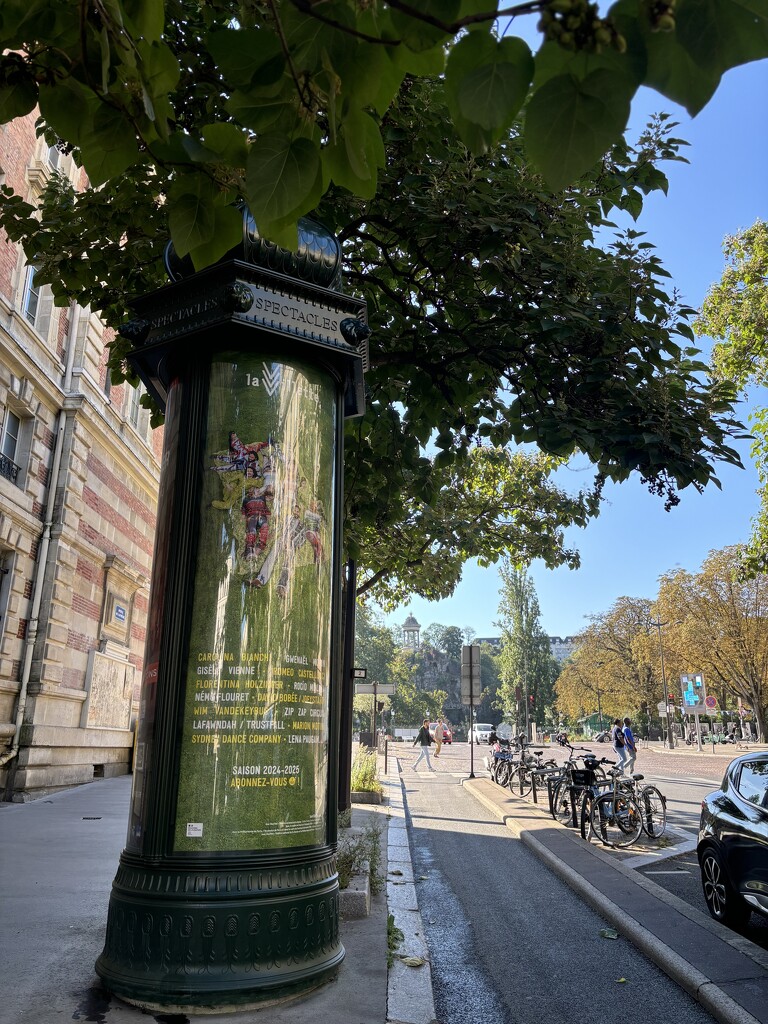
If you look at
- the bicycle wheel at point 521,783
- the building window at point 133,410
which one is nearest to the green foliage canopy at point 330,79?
the bicycle wheel at point 521,783

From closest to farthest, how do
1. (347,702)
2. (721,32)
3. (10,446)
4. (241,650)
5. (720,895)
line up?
→ 1. (721,32)
2. (241,650)
3. (720,895)
4. (347,702)
5. (10,446)

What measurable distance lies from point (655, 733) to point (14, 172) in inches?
2783

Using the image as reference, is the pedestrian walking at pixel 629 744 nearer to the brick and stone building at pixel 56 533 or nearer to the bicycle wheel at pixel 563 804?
the bicycle wheel at pixel 563 804

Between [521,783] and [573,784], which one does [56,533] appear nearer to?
[573,784]

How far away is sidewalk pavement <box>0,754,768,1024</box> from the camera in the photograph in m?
4.07

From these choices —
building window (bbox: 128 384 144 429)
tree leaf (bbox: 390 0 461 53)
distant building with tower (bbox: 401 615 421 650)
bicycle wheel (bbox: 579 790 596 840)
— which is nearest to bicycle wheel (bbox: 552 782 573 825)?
bicycle wheel (bbox: 579 790 596 840)

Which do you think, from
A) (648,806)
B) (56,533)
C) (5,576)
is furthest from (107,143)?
(56,533)

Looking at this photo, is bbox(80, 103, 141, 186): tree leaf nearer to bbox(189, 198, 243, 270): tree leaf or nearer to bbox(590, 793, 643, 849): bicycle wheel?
bbox(189, 198, 243, 270): tree leaf

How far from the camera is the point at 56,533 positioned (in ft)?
51.9

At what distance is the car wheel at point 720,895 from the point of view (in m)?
7.06

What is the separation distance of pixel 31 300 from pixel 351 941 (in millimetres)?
14184

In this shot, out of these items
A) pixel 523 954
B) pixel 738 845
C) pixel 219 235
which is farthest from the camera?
pixel 738 845

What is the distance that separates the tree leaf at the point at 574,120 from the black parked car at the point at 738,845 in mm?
6780

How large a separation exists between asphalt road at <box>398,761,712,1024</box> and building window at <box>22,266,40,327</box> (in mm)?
12183
